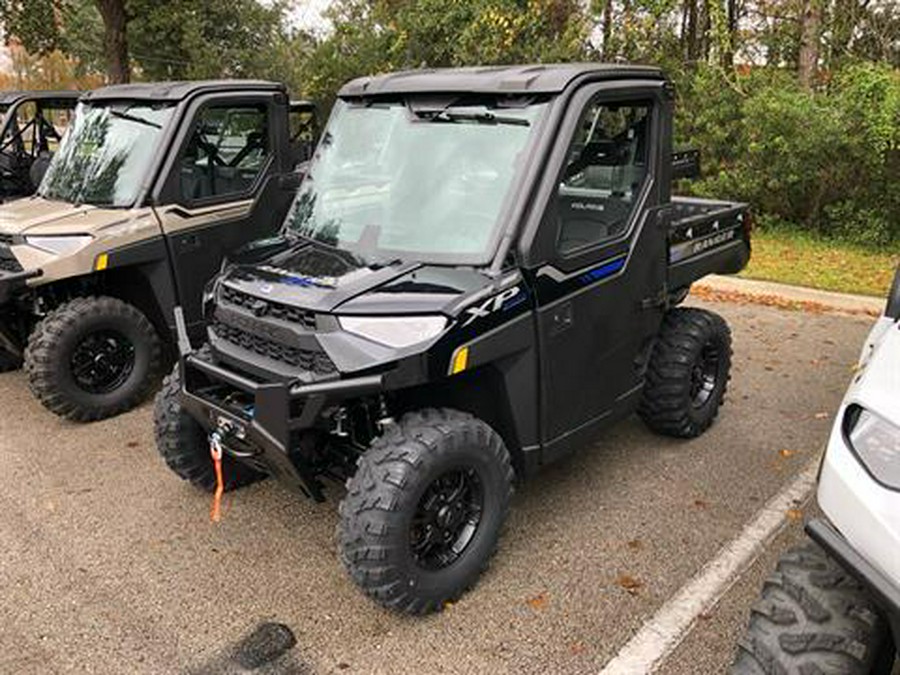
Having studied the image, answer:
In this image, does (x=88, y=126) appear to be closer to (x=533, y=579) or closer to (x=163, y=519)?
(x=163, y=519)

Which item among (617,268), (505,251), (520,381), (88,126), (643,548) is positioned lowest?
(643,548)

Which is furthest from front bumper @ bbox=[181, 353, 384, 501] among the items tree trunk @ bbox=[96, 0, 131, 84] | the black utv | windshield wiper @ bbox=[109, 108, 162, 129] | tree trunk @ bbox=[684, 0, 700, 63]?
tree trunk @ bbox=[96, 0, 131, 84]

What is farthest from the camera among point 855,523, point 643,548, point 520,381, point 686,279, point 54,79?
point 54,79

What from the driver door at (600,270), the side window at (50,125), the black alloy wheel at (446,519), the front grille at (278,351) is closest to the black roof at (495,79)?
the driver door at (600,270)

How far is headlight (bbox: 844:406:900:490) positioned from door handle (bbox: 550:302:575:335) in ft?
4.77

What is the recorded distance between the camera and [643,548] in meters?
3.58

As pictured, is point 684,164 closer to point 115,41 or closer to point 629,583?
point 629,583

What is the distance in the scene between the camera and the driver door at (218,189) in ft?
17.6

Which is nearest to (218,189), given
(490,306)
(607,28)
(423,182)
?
(423,182)

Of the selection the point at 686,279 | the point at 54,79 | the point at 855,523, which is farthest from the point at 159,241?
the point at 54,79

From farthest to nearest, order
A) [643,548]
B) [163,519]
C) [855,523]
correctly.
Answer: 1. [163,519]
2. [643,548]
3. [855,523]

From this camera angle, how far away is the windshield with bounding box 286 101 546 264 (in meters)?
3.27

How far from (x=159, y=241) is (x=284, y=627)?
3.06 m

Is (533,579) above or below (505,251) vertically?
below
